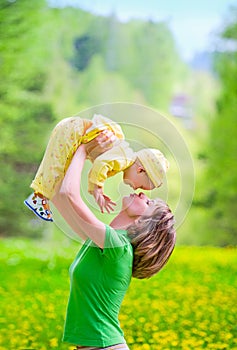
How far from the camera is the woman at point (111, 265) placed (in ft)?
7.58

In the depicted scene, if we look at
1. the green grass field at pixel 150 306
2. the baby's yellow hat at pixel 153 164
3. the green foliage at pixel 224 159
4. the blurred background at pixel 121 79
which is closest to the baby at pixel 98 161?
the baby's yellow hat at pixel 153 164

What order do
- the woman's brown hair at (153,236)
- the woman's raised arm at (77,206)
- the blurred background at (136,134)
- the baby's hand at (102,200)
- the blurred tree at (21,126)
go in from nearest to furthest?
the woman's raised arm at (77,206)
the baby's hand at (102,200)
the woman's brown hair at (153,236)
the blurred background at (136,134)
the blurred tree at (21,126)

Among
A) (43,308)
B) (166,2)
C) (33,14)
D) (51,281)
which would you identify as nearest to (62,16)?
(33,14)

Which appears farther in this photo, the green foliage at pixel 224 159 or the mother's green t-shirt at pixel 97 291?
the green foliage at pixel 224 159

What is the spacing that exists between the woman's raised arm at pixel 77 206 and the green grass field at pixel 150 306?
6.41 ft

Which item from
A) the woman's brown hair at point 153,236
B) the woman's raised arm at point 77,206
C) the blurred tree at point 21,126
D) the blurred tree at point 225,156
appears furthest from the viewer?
the blurred tree at point 225,156

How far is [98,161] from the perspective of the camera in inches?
86.7

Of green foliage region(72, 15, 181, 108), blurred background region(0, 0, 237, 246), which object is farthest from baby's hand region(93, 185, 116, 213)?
green foliage region(72, 15, 181, 108)

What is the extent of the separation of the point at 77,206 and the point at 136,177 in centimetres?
20

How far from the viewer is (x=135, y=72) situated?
1812cm

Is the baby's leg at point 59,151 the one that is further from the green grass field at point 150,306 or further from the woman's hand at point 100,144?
the green grass field at point 150,306


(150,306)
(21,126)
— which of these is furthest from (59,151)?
(21,126)

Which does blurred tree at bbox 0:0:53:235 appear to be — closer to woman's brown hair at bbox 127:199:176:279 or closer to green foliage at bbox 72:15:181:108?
green foliage at bbox 72:15:181:108

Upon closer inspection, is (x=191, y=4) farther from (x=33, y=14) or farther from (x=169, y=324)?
(x=169, y=324)
